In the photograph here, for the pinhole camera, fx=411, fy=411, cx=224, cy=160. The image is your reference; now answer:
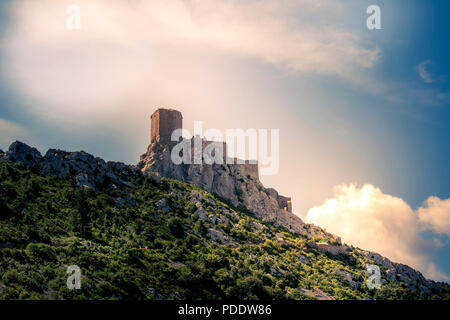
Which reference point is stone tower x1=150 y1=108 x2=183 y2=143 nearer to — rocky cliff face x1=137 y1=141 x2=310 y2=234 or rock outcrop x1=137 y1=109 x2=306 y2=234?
rock outcrop x1=137 y1=109 x2=306 y2=234

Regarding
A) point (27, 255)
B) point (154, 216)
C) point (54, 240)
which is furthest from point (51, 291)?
point (154, 216)

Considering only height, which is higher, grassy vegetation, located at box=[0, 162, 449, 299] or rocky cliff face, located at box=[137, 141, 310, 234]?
rocky cliff face, located at box=[137, 141, 310, 234]

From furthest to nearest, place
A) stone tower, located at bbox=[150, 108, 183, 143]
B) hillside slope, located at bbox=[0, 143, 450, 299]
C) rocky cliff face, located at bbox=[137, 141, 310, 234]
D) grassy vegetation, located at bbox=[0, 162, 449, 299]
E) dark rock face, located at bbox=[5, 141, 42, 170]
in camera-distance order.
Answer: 1. stone tower, located at bbox=[150, 108, 183, 143]
2. rocky cliff face, located at bbox=[137, 141, 310, 234]
3. dark rock face, located at bbox=[5, 141, 42, 170]
4. hillside slope, located at bbox=[0, 143, 450, 299]
5. grassy vegetation, located at bbox=[0, 162, 449, 299]

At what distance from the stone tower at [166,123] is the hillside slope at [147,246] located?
1450cm

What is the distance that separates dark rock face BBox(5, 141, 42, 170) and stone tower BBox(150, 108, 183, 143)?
1288 inches

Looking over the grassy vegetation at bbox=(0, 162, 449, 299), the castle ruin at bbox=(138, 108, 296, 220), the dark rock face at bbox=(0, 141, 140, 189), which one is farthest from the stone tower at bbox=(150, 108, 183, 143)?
the dark rock face at bbox=(0, 141, 140, 189)

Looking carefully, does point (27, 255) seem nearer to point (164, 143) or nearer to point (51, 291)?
point (51, 291)

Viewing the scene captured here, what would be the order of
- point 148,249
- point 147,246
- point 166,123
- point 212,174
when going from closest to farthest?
point 148,249
point 147,246
point 166,123
point 212,174

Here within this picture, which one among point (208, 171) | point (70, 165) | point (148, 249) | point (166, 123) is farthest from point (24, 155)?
point (208, 171)

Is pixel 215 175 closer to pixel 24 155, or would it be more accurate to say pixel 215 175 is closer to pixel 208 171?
pixel 208 171

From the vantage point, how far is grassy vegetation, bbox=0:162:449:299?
51.3 metres

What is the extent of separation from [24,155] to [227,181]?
54469 mm

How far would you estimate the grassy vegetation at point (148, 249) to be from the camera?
51.3 meters

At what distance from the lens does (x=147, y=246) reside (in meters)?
69.8
